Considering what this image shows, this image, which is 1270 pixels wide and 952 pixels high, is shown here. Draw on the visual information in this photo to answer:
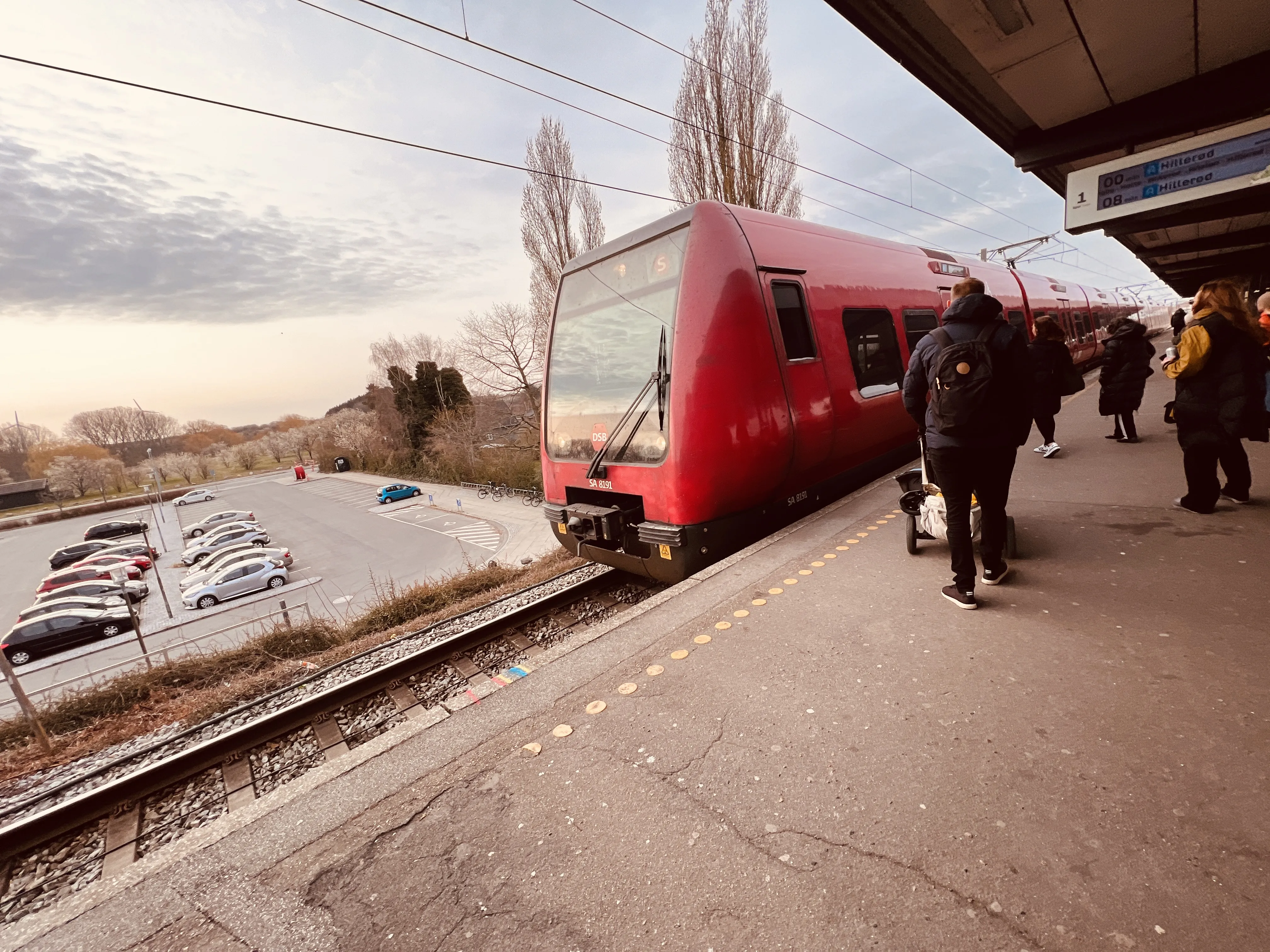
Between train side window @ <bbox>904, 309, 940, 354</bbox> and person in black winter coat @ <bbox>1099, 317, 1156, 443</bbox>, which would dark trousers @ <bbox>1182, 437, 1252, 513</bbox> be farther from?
train side window @ <bbox>904, 309, 940, 354</bbox>

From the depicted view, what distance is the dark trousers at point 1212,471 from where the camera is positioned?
377 cm

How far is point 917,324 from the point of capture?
6.65 metres

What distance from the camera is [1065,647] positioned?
97.8 inches

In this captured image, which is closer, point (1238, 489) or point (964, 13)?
point (964, 13)

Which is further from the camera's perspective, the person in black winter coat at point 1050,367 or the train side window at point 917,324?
the train side window at point 917,324

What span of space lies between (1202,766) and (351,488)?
1898 inches

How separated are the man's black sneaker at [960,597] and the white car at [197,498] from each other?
63.4 meters

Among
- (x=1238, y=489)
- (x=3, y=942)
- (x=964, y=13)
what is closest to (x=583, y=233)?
(x=964, y=13)

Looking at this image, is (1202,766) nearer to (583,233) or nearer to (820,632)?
(820,632)

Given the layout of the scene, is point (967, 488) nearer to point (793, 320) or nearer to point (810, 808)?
point (810, 808)

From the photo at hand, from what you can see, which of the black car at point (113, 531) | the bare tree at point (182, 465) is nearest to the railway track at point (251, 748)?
the black car at point (113, 531)

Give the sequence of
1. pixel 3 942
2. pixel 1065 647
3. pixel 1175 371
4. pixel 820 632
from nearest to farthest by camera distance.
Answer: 1. pixel 3 942
2. pixel 1065 647
3. pixel 820 632
4. pixel 1175 371

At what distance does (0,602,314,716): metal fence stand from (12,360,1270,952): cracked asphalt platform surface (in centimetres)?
678

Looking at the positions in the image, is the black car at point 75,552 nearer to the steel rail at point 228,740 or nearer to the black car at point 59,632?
the black car at point 59,632
